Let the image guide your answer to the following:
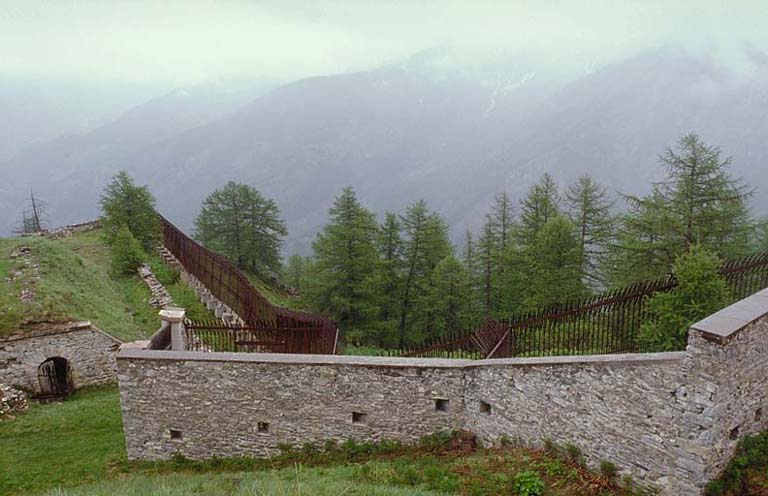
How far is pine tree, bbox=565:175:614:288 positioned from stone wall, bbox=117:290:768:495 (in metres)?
16.5

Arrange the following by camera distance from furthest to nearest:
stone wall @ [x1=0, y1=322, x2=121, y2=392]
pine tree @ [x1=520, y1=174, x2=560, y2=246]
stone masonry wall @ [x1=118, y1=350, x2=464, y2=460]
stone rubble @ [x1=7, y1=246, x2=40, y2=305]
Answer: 1. pine tree @ [x1=520, y1=174, x2=560, y2=246]
2. stone rubble @ [x1=7, y1=246, x2=40, y2=305]
3. stone wall @ [x1=0, y1=322, x2=121, y2=392]
4. stone masonry wall @ [x1=118, y1=350, x2=464, y2=460]

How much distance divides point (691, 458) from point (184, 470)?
30.9ft

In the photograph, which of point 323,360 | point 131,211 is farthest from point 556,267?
point 131,211

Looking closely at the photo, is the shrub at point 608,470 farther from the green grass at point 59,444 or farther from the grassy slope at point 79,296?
the grassy slope at point 79,296

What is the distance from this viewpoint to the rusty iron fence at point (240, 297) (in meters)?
13.2

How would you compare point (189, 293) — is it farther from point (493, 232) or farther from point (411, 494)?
point (411, 494)

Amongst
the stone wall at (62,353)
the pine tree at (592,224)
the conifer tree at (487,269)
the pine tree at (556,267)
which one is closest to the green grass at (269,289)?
the conifer tree at (487,269)

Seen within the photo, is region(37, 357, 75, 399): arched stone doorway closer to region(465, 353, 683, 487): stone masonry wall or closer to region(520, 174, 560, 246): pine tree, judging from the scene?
region(465, 353, 683, 487): stone masonry wall

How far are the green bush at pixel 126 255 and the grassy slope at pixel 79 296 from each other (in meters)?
0.56

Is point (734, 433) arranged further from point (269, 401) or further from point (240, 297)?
point (240, 297)

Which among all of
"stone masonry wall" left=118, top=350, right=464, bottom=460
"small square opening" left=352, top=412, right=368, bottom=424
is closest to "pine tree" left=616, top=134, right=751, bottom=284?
→ "stone masonry wall" left=118, top=350, right=464, bottom=460

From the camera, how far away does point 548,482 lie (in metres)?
8.59

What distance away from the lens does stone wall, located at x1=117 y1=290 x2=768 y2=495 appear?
744 cm

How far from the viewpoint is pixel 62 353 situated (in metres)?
16.3
